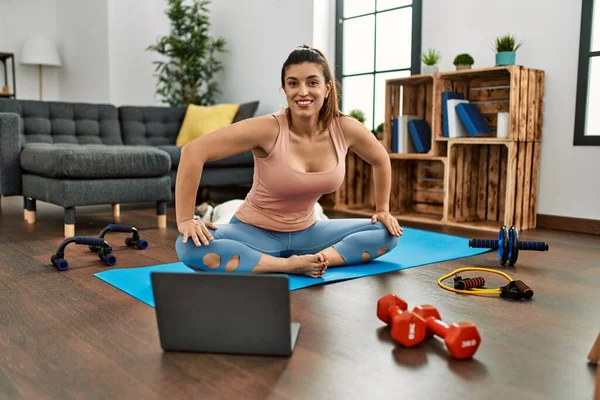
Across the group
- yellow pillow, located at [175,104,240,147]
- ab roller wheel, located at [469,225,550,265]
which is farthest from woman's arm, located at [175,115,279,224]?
yellow pillow, located at [175,104,240,147]

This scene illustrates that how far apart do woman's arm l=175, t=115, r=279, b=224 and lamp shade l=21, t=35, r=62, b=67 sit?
5.36 m

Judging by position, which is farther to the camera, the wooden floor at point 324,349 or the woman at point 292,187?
the woman at point 292,187

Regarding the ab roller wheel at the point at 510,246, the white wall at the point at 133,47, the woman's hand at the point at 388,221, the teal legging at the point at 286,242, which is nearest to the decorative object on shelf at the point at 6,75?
the white wall at the point at 133,47

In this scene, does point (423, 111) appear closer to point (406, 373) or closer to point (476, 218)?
point (476, 218)

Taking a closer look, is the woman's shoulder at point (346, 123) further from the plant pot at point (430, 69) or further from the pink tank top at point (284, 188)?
the plant pot at point (430, 69)

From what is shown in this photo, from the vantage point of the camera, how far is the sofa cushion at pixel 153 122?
4.38 metres

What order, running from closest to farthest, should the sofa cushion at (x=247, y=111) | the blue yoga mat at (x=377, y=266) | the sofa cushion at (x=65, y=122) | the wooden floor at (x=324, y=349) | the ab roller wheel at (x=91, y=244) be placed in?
the wooden floor at (x=324, y=349) → the blue yoga mat at (x=377, y=266) → the ab roller wheel at (x=91, y=244) → the sofa cushion at (x=65, y=122) → the sofa cushion at (x=247, y=111)

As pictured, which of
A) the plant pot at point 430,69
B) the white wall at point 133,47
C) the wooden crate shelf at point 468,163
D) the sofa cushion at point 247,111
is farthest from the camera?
the white wall at point 133,47

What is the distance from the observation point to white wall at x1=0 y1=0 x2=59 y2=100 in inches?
259

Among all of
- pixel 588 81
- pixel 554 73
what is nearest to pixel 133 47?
pixel 554 73

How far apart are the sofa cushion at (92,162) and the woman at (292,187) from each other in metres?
1.18

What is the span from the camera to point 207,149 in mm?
1860

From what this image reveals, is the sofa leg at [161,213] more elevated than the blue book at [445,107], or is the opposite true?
the blue book at [445,107]

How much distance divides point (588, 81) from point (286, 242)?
2.06 m
